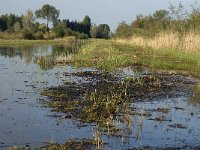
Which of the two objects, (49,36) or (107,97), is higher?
(107,97)

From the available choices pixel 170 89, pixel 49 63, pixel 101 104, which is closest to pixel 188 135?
pixel 101 104

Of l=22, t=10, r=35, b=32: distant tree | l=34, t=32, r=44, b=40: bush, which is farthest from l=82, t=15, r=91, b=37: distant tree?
l=34, t=32, r=44, b=40: bush

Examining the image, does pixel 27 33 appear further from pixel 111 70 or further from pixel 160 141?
pixel 160 141

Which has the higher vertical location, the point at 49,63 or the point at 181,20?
the point at 181,20

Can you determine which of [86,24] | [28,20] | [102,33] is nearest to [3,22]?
[28,20]

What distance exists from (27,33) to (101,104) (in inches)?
2516

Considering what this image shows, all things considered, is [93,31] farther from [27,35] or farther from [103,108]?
[103,108]

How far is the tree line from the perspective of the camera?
266 ft

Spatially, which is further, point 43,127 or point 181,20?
point 181,20

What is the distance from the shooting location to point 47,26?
102 meters

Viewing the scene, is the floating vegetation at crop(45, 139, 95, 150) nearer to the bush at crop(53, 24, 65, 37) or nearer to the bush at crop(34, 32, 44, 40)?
the bush at crop(34, 32, 44, 40)

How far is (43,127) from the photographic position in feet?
29.9

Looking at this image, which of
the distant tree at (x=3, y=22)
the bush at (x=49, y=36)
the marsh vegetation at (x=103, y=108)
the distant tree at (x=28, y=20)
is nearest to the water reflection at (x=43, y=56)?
the marsh vegetation at (x=103, y=108)

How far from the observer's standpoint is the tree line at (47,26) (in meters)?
81.2
